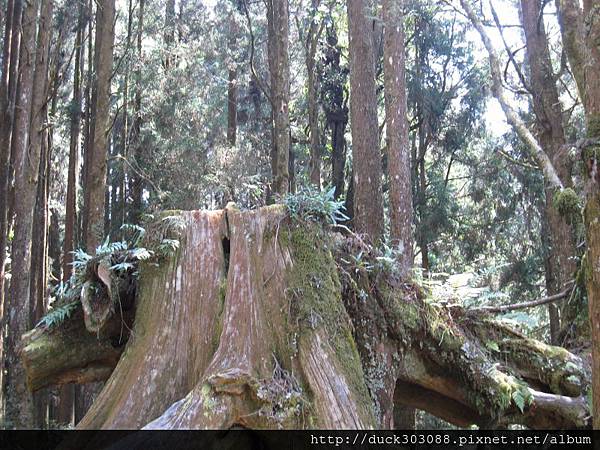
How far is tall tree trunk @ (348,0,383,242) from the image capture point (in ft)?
35.3

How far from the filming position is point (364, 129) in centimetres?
1108

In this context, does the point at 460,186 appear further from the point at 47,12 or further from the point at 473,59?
the point at 47,12

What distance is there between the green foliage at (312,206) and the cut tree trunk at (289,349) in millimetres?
109

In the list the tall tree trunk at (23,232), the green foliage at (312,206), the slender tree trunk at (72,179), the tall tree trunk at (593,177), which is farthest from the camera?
the slender tree trunk at (72,179)

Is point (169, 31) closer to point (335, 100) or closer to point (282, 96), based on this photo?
point (335, 100)

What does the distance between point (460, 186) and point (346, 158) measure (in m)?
6.13

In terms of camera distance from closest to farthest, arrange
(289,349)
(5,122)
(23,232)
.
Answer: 1. (289,349)
2. (23,232)
3. (5,122)

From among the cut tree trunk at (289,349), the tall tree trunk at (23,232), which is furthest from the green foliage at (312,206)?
the tall tree trunk at (23,232)

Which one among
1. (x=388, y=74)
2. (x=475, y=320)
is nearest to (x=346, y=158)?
(x=388, y=74)

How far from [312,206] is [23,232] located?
341 inches

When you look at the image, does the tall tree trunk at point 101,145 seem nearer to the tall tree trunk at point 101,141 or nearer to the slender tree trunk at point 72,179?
the tall tree trunk at point 101,141

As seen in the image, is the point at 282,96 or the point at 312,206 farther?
the point at 282,96

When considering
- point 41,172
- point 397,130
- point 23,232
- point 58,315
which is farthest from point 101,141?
point 58,315

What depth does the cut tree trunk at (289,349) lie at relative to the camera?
4.41 metres
